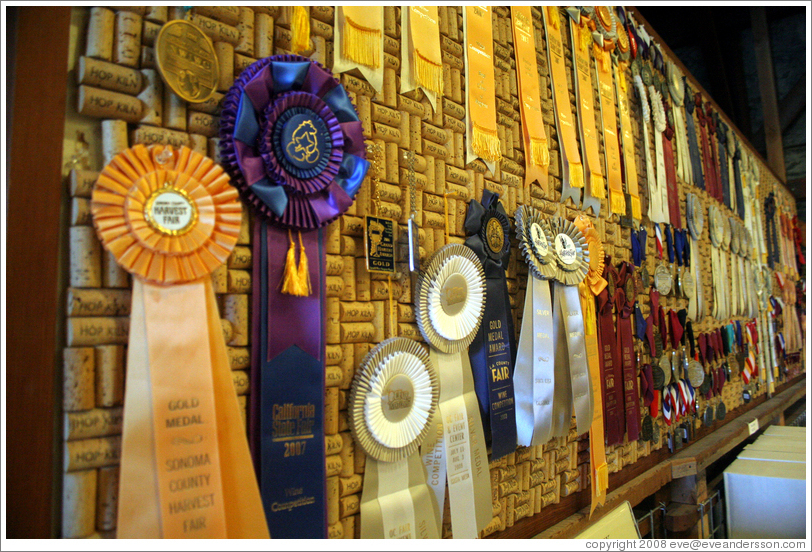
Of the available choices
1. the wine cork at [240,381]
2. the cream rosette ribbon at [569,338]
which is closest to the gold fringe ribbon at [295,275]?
the wine cork at [240,381]

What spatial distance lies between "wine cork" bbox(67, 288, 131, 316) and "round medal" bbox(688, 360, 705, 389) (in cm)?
357

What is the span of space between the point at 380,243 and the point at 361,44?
1.96 feet

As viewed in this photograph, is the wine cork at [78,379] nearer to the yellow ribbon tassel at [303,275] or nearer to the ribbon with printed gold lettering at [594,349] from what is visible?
the yellow ribbon tassel at [303,275]

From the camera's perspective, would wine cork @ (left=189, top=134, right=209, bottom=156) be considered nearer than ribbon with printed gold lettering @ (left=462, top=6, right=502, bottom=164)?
Yes

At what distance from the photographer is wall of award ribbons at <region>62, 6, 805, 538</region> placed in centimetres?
102

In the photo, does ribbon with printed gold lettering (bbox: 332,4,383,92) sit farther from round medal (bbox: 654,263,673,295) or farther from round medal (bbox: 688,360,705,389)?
round medal (bbox: 688,360,705,389)

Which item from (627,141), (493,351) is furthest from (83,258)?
(627,141)

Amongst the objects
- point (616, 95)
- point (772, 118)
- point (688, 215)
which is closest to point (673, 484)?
point (688, 215)

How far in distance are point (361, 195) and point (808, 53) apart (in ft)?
7.34

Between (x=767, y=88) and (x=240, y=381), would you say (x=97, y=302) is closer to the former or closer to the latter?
(x=240, y=381)

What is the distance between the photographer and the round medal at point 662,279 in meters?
3.33

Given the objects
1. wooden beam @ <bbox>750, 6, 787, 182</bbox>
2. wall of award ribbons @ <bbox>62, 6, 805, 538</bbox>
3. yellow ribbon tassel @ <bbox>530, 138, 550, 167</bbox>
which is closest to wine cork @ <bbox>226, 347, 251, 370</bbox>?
wall of award ribbons @ <bbox>62, 6, 805, 538</bbox>

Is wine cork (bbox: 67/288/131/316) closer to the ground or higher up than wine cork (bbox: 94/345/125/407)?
higher up

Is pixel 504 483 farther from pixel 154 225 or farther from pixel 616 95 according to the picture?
pixel 616 95
